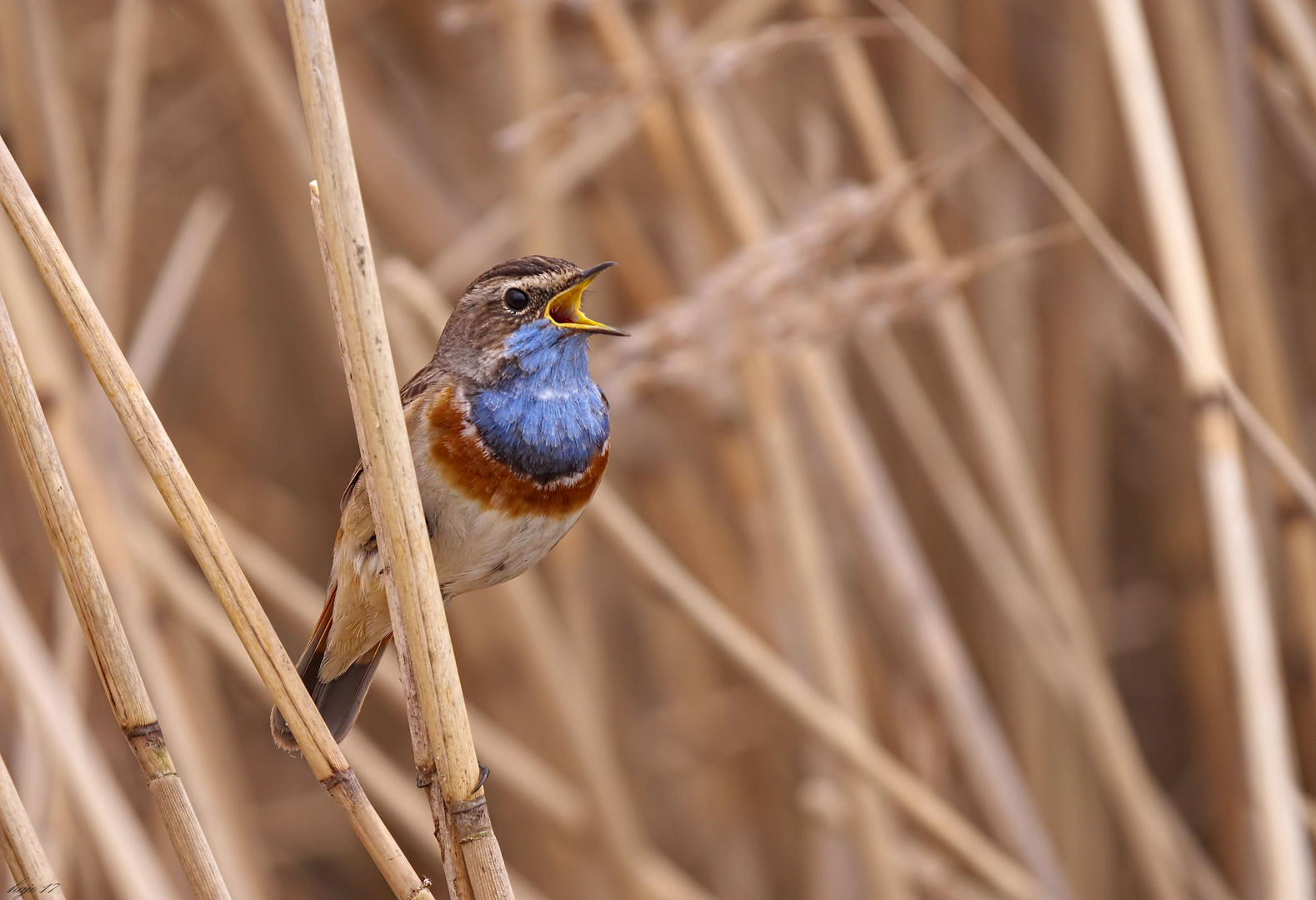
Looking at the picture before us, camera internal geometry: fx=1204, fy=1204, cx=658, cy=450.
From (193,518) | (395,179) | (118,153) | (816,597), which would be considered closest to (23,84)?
(118,153)

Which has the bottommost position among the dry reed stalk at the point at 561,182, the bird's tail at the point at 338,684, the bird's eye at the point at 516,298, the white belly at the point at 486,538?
the bird's tail at the point at 338,684

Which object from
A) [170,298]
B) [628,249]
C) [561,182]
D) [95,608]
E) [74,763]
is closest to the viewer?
[95,608]

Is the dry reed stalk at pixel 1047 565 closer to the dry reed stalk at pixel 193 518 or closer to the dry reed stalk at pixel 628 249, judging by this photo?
the dry reed stalk at pixel 628 249

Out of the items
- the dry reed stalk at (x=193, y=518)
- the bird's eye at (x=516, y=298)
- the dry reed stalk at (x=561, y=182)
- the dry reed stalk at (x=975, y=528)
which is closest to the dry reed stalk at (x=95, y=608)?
the dry reed stalk at (x=193, y=518)

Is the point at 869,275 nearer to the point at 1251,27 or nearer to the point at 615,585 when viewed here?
the point at 1251,27

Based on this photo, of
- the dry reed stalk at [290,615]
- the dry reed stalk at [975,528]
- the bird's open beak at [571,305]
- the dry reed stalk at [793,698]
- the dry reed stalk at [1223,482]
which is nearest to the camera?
the bird's open beak at [571,305]

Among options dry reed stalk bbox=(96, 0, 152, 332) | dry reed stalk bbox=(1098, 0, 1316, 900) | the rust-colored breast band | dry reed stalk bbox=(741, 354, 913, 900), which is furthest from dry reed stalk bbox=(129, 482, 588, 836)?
dry reed stalk bbox=(1098, 0, 1316, 900)

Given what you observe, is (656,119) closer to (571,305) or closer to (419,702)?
(571,305)
